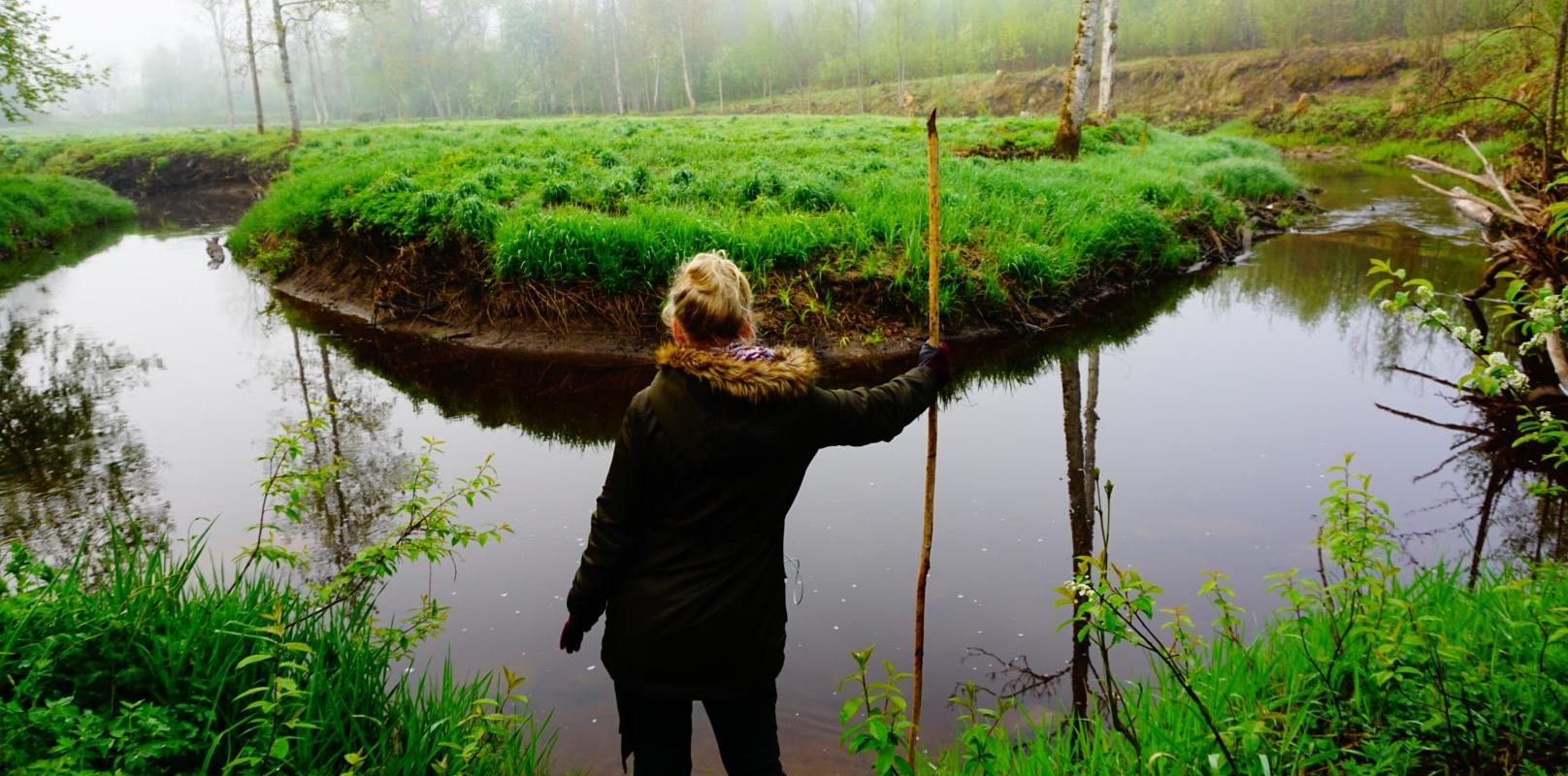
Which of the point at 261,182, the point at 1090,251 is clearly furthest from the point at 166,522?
the point at 261,182

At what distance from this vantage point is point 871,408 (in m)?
2.92

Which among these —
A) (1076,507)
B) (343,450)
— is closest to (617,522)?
(1076,507)

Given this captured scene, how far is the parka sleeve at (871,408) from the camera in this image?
2.79m

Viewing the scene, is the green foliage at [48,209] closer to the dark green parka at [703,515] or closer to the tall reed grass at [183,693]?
the tall reed grass at [183,693]

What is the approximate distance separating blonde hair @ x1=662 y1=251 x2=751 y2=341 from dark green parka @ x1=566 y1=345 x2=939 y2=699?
0.09 meters

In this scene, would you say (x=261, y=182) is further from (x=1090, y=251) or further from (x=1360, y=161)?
(x=1360, y=161)

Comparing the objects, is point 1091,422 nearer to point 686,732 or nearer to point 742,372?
point 686,732

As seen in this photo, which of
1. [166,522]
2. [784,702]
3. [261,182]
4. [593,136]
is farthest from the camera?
[261,182]

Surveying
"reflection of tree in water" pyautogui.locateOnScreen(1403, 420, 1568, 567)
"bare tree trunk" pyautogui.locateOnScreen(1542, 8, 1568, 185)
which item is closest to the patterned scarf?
"reflection of tree in water" pyautogui.locateOnScreen(1403, 420, 1568, 567)

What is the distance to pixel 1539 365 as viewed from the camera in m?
7.50

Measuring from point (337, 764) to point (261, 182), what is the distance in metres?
30.0

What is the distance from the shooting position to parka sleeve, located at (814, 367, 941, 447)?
279 centimetres

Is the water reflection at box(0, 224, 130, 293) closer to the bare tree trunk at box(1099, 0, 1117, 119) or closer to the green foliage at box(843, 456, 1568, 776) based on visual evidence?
the green foliage at box(843, 456, 1568, 776)

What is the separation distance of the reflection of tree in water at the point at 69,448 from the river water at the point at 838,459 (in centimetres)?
3
